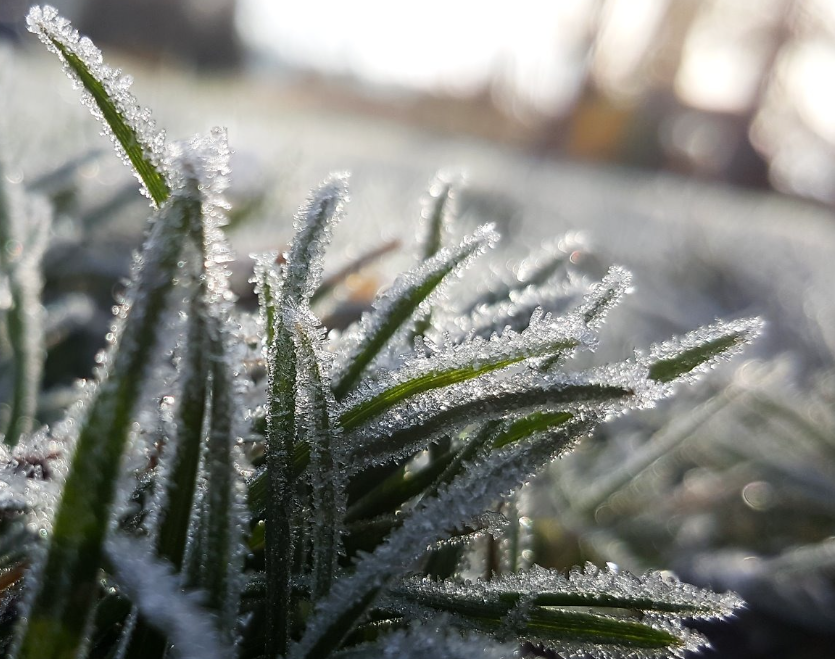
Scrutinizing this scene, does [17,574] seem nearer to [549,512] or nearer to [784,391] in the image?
[549,512]

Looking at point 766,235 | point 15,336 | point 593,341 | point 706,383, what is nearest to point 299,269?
point 593,341

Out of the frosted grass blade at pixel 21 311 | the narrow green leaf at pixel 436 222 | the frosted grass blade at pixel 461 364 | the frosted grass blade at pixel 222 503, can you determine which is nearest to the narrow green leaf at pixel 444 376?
the frosted grass blade at pixel 461 364

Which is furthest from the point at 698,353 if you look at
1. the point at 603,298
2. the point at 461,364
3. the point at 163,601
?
the point at 163,601

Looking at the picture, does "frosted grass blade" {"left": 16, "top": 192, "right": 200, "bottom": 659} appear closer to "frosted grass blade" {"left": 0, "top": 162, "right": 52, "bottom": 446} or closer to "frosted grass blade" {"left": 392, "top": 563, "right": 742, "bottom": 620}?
"frosted grass blade" {"left": 392, "top": 563, "right": 742, "bottom": 620}

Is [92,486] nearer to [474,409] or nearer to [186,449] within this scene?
[186,449]

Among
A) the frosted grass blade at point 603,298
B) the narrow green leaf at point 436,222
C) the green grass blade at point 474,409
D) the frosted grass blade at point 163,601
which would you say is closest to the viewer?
the frosted grass blade at point 163,601

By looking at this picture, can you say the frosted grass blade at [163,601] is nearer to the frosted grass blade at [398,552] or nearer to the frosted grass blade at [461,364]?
the frosted grass blade at [398,552]

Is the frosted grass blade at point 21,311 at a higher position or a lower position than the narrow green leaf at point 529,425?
higher

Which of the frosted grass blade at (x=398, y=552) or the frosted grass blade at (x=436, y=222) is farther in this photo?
the frosted grass blade at (x=436, y=222)
